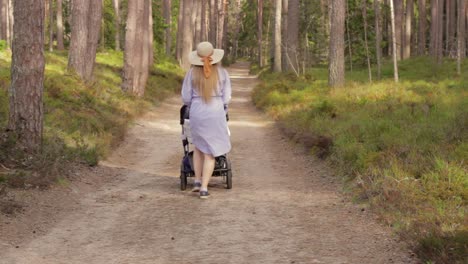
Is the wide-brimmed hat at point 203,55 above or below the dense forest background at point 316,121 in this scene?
above

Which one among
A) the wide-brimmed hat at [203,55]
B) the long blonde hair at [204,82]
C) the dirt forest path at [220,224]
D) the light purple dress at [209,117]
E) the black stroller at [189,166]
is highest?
the wide-brimmed hat at [203,55]

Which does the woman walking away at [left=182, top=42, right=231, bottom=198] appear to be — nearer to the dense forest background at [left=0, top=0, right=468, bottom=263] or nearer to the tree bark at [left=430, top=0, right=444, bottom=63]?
the dense forest background at [left=0, top=0, right=468, bottom=263]

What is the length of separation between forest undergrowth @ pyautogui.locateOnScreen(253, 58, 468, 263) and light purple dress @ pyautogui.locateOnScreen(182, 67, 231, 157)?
1.88 meters

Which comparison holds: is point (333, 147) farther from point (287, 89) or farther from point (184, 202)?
point (287, 89)

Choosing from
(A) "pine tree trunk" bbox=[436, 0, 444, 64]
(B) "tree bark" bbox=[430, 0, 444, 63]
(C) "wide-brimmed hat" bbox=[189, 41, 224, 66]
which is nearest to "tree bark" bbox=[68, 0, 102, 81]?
(C) "wide-brimmed hat" bbox=[189, 41, 224, 66]

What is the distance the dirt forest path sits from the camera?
18.0 ft

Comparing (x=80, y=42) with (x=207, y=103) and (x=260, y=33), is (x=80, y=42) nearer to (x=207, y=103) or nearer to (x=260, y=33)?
Answer: (x=207, y=103)

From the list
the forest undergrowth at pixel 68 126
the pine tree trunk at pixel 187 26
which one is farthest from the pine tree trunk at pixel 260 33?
the forest undergrowth at pixel 68 126

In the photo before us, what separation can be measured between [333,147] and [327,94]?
959cm

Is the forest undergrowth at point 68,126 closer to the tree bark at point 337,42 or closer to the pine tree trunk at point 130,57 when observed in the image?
the pine tree trunk at point 130,57

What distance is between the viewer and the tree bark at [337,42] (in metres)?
20.3

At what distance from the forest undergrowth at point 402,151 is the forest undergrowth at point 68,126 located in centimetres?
402

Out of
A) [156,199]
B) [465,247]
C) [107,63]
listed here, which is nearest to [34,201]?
Answer: [156,199]

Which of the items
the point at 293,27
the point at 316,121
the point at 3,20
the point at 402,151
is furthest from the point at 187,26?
the point at 402,151
